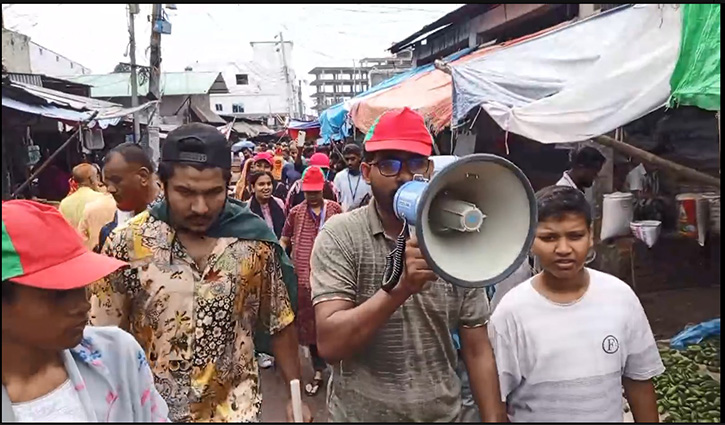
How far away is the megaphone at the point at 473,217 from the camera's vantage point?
152 cm

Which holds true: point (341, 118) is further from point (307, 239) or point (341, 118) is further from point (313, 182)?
point (307, 239)

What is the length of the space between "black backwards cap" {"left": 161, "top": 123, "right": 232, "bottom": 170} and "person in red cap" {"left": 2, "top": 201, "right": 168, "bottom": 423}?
0.76 meters

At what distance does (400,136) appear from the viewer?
1.88 meters

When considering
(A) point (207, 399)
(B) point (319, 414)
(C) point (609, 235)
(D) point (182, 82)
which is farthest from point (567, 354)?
(D) point (182, 82)

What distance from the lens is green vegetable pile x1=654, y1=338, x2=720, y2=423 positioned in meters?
3.67

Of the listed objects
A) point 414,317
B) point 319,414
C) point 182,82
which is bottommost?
point 319,414

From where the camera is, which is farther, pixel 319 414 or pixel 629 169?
pixel 629 169

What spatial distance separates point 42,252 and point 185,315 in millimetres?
892

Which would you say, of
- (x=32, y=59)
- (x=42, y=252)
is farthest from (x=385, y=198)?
(x=32, y=59)

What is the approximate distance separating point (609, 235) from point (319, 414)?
327 cm

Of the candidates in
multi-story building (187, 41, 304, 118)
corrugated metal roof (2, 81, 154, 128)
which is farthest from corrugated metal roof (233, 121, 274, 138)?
multi-story building (187, 41, 304, 118)

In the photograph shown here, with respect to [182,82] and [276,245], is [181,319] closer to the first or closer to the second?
[276,245]

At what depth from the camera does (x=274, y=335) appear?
7.80ft

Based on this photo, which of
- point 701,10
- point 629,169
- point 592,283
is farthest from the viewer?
point 629,169
